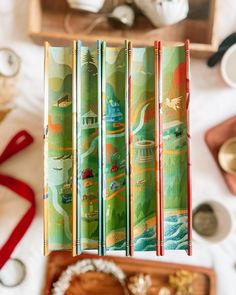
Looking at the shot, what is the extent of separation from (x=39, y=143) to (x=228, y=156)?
1.30ft

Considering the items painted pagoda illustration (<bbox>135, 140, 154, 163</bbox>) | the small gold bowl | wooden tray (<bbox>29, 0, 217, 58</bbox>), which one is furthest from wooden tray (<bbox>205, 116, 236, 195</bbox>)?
painted pagoda illustration (<bbox>135, 140, 154, 163</bbox>)

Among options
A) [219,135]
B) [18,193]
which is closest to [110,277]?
[18,193]

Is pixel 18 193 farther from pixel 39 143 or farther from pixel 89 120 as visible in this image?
pixel 89 120

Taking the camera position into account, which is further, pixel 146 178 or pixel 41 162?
pixel 41 162

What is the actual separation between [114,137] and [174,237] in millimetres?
176

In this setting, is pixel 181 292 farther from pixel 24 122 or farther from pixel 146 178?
pixel 24 122

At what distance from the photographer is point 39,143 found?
100 centimetres

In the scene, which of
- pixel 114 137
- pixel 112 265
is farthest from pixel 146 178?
pixel 112 265

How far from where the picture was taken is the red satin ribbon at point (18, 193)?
→ 976 millimetres

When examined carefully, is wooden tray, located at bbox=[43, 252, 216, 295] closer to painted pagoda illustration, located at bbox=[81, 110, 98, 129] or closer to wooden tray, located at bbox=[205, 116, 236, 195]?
wooden tray, located at bbox=[205, 116, 236, 195]

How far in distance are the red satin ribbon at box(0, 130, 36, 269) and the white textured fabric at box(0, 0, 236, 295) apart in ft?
0.05

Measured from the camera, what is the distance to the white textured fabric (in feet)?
3.26

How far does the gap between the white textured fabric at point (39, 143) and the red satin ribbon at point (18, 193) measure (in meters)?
0.02

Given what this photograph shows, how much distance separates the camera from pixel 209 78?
40.1 inches
